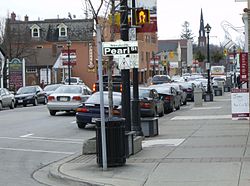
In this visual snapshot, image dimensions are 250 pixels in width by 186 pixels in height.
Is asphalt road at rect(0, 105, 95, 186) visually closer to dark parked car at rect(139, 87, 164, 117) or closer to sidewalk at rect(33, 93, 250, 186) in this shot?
sidewalk at rect(33, 93, 250, 186)

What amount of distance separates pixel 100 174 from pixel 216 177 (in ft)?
7.51

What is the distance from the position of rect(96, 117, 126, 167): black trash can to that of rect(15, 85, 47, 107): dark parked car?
3124 cm

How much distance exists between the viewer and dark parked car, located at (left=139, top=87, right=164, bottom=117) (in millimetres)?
23969

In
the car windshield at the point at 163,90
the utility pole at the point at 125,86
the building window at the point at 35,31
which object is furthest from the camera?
the building window at the point at 35,31

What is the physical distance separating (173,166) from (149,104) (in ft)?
41.1

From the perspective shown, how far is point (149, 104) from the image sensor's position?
24078 millimetres

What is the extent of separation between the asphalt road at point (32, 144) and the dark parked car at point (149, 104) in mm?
2918

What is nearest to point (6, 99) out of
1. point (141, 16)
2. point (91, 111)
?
point (91, 111)

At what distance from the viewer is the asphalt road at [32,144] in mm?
12303

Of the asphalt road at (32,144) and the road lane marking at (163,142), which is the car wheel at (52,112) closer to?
the asphalt road at (32,144)

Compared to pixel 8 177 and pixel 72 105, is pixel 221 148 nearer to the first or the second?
pixel 8 177

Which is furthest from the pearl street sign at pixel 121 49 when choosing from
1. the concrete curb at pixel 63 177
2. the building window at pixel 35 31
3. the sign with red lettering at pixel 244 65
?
the building window at pixel 35 31

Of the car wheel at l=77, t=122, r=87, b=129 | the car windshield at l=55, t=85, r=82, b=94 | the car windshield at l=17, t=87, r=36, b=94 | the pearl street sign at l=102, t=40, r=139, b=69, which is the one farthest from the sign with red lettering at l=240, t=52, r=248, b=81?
the car windshield at l=17, t=87, r=36, b=94

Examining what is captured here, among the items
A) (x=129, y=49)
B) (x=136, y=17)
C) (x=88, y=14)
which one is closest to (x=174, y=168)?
(x=129, y=49)
